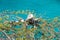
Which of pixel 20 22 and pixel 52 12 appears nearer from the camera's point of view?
pixel 20 22

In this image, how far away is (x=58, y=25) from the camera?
3.47 feet

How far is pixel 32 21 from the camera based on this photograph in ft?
3.36

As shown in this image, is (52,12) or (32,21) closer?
(32,21)

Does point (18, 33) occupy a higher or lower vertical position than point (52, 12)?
higher

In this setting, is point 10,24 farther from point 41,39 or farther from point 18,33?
point 41,39

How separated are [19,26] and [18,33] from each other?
69 millimetres

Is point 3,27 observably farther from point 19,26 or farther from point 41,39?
point 41,39

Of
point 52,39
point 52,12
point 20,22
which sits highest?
point 20,22

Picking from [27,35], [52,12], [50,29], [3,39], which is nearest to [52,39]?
[50,29]

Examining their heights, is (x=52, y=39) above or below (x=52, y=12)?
above

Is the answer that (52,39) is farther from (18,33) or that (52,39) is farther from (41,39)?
(18,33)

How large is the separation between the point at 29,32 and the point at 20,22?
8cm

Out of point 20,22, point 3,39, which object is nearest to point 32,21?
point 20,22

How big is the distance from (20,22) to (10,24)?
0.18ft
